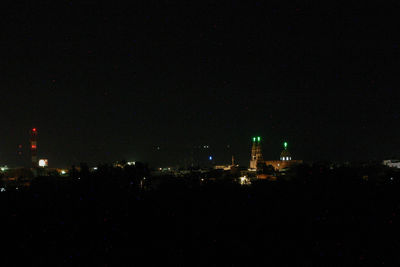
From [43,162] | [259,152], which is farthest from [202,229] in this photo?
[259,152]

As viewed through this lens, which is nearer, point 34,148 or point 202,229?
point 202,229

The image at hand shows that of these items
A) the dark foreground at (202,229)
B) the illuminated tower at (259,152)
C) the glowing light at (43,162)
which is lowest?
the dark foreground at (202,229)

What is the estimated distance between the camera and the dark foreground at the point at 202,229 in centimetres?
1449

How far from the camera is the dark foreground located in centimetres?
1449

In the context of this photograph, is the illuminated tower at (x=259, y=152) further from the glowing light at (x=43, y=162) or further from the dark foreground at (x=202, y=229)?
the dark foreground at (x=202, y=229)

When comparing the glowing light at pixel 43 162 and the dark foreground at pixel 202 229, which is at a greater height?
the glowing light at pixel 43 162

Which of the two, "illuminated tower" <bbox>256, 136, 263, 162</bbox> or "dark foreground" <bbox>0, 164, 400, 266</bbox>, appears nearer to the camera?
"dark foreground" <bbox>0, 164, 400, 266</bbox>

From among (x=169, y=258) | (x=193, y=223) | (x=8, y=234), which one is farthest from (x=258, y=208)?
(x=8, y=234)

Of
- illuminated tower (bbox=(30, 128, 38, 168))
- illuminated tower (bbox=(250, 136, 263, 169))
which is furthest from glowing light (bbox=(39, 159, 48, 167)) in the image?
illuminated tower (bbox=(250, 136, 263, 169))

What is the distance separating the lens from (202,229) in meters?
16.7

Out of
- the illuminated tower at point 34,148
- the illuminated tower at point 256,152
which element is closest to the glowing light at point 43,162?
the illuminated tower at point 34,148

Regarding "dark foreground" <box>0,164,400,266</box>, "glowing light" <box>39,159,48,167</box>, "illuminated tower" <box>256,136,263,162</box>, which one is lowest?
"dark foreground" <box>0,164,400,266</box>

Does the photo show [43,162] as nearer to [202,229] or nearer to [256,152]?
[256,152]

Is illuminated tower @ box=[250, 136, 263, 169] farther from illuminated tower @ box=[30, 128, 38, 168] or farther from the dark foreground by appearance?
the dark foreground
